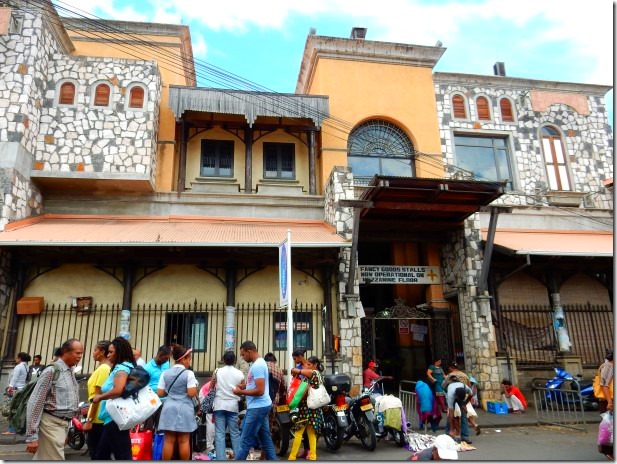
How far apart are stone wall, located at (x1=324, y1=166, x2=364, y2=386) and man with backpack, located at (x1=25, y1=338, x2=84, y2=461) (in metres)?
8.18

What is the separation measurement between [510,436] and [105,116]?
45.5 feet

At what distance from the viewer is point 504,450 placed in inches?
302

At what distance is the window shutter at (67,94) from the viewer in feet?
45.1

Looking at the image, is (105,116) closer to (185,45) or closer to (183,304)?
(185,45)

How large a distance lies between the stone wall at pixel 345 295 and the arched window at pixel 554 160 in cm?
913

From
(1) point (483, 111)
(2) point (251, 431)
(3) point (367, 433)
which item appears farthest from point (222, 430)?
(1) point (483, 111)

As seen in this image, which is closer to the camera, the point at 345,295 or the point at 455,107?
the point at 345,295

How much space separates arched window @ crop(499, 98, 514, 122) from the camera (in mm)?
17323

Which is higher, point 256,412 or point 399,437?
point 256,412

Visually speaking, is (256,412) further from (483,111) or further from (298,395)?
(483,111)

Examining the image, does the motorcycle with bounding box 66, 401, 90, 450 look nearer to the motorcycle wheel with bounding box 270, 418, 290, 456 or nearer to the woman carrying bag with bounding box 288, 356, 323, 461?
the motorcycle wheel with bounding box 270, 418, 290, 456

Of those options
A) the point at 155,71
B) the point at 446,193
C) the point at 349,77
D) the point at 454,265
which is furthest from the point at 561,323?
the point at 155,71

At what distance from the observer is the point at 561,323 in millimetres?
14508

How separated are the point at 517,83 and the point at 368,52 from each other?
627 centimetres
